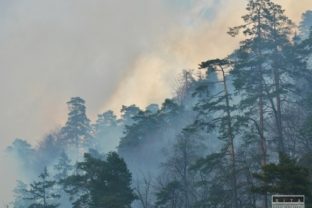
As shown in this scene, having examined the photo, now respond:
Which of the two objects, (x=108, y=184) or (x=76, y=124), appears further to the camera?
(x=76, y=124)

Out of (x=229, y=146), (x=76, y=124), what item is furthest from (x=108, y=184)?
(x=76, y=124)

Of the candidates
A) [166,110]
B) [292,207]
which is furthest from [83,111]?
[292,207]

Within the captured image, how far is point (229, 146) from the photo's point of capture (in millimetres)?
47188

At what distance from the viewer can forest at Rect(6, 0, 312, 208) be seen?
40.7m

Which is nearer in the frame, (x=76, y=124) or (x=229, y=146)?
(x=229, y=146)

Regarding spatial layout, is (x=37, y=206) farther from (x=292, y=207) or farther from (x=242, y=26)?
(x=292, y=207)

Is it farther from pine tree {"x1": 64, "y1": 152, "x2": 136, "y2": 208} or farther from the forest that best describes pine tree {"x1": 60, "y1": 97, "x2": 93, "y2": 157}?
pine tree {"x1": 64, "y1": 152, "x2": 136, "y2": 208}

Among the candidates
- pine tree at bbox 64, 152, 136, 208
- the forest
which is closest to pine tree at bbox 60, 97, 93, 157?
the forest

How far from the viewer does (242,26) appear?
48938 mm

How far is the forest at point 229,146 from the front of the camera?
133 ft

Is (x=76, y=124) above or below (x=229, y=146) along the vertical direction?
above

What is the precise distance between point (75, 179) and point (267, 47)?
76.8 ft

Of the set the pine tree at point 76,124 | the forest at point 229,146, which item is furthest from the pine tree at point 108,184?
the pine tree at point 76,124

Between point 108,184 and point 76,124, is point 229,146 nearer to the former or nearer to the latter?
point 108,184
